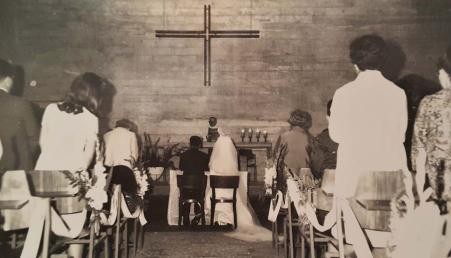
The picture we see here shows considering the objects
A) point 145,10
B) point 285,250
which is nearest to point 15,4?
point 145,10

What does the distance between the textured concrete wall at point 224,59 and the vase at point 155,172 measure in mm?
907

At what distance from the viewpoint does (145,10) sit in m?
7.02

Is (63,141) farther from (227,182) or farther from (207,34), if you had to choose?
(207,34)

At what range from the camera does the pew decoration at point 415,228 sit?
Answer: 119 inches

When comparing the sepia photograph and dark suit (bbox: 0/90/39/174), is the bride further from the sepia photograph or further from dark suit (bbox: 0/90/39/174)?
dark suit (bbox: 0/90/39/174)

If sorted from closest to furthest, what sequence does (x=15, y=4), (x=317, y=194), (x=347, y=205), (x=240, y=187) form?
(x=347, y=205)
(x=317, y=194)
(x=240, y=187)
(x=15, y=4)

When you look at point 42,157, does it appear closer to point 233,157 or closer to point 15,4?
point 233,157

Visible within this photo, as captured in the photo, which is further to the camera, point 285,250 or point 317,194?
point 285,250

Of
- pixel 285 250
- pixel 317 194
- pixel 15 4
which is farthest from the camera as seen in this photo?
pixel 15 4

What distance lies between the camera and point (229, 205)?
5.25 meters

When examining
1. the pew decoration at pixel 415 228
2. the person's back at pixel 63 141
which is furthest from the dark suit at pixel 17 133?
the pew decoration at pixel 415 228

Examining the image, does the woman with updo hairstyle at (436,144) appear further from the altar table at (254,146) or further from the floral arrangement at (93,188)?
the altar table at (254,146)

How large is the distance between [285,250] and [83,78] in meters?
3.39

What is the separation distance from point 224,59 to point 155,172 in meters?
2.18
